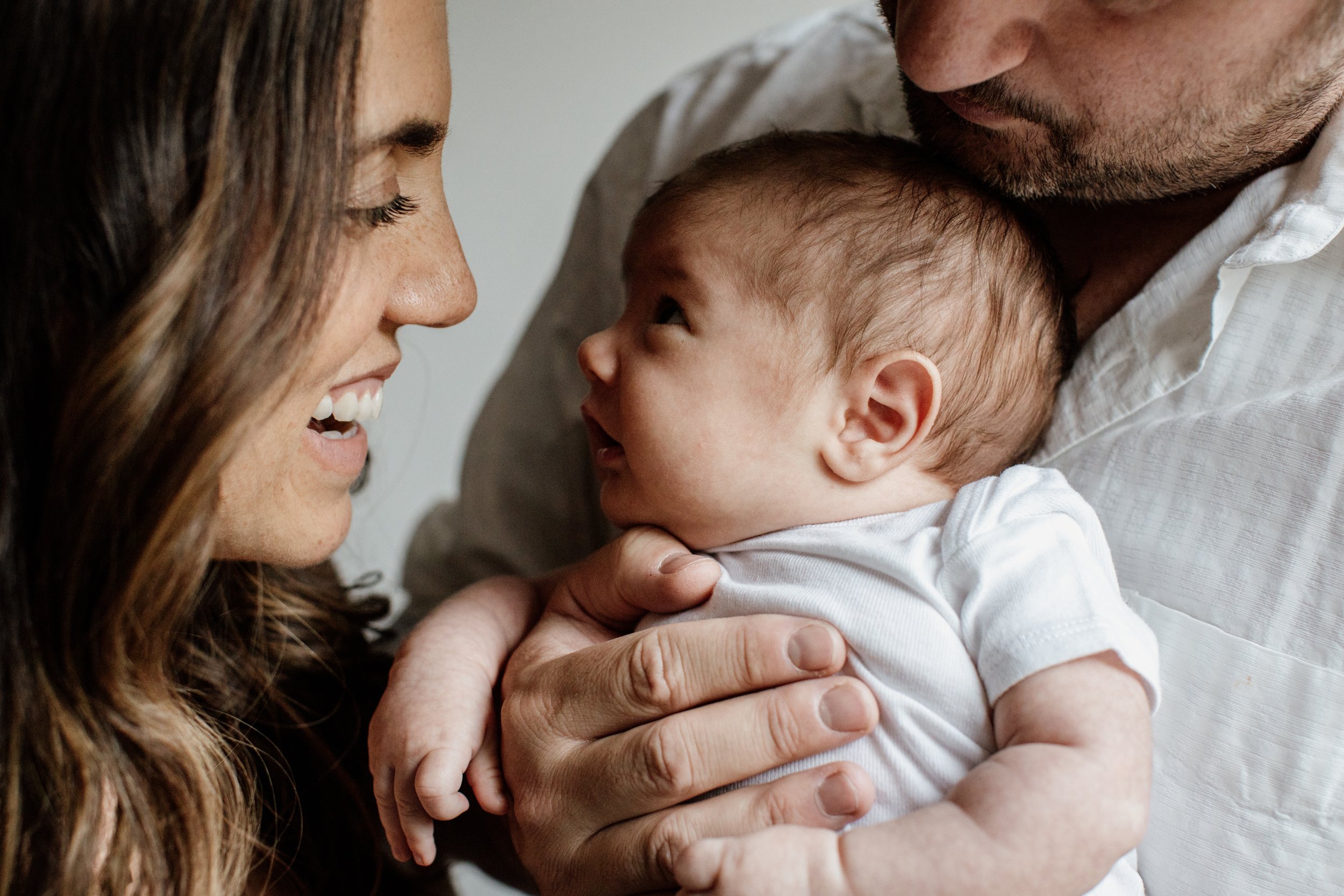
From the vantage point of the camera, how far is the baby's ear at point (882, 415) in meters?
0.96

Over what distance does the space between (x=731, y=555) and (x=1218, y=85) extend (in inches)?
27.9

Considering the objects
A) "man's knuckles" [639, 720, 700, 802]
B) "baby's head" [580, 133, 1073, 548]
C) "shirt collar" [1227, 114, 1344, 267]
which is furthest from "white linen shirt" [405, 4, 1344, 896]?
"man's knuckles" [639, 720, 700, 802]

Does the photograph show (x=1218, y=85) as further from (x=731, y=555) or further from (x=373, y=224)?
(x=373, y=224)

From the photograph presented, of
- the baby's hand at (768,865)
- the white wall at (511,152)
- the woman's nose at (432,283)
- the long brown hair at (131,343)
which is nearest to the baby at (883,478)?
the baby's hand at (768,865)

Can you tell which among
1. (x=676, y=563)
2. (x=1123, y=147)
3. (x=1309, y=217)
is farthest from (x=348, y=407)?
(x=1309, y=217)

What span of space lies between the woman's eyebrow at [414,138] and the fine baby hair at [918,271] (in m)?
0.26

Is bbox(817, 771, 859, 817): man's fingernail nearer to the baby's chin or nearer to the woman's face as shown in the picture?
the baby's chin

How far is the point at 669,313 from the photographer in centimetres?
107

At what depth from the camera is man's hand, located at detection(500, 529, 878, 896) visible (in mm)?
829

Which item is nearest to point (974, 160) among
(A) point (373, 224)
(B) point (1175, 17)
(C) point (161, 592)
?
(B) point (1175, 17)

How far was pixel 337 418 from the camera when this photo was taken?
3.57ft

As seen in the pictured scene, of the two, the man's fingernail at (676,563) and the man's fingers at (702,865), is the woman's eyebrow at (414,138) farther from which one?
the man's fingers at (702,865)

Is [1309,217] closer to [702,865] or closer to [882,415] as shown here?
[882,415]

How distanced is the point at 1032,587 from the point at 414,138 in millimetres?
697
